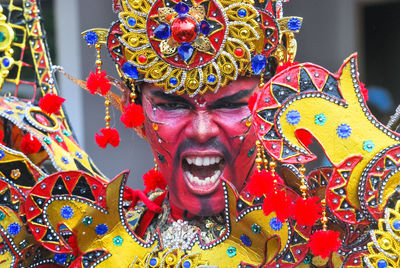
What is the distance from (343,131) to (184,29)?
529 millimetres

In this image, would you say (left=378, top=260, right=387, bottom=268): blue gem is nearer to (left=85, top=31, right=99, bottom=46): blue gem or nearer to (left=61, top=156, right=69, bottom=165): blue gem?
(left=85, top=31, right=99, bottom=46): blue gem

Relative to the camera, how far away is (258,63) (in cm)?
238

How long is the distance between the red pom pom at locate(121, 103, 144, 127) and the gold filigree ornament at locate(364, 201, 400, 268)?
2.62 feet

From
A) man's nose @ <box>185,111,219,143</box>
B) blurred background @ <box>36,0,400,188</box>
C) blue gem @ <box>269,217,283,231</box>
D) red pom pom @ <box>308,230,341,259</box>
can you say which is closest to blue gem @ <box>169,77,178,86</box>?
man's nose @ <box>185,111,219,143</box>

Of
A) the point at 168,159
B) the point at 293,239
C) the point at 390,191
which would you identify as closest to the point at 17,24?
the point at 168,159

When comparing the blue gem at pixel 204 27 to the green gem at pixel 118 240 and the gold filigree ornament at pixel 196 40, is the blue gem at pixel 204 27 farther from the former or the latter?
the green gem at pixel 118 240

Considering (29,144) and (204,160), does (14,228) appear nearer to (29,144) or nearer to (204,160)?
(29,144)

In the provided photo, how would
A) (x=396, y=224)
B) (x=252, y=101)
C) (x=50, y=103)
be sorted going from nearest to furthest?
(x=396, y=224)
(x=252, y=101)
(x=50, y=103)

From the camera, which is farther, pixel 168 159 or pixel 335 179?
pixel 168 159

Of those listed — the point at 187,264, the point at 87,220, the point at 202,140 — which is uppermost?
the point at 202,140

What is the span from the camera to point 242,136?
7.97ft

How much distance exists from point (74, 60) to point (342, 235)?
3.38 meters

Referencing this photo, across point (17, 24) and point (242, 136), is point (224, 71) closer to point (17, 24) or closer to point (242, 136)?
point (242, 136)

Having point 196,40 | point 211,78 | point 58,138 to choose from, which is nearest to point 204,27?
point 196,40
